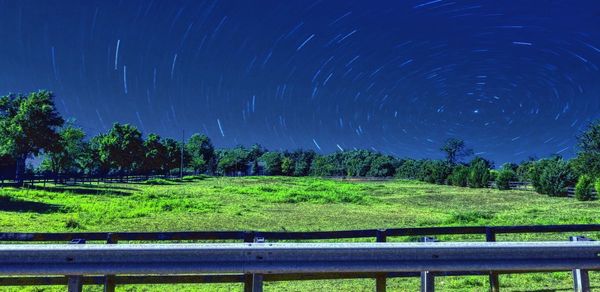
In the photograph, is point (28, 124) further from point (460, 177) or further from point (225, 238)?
point (460, 177)

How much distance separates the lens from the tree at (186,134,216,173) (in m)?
173

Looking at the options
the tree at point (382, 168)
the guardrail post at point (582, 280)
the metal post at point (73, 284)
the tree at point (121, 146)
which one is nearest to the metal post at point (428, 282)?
the guardrail post at point (582, 280)

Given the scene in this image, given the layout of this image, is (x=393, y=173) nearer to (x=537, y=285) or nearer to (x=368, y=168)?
(x=368, y=168)

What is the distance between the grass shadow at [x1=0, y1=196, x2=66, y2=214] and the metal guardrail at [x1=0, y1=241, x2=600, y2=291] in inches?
1027

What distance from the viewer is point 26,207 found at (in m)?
29.2

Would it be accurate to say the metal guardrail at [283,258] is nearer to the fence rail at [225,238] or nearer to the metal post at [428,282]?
the fence rail at [225,238]

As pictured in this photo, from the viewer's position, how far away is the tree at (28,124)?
49.0 meters

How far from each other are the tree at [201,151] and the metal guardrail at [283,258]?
16556cm

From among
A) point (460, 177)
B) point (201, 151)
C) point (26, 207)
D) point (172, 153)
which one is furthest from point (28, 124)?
point (201, 151)

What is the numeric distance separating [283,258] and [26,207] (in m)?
30.2

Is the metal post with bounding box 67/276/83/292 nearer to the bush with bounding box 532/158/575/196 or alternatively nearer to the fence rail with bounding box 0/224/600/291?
the fence rail with bounding box 0/224/600/291

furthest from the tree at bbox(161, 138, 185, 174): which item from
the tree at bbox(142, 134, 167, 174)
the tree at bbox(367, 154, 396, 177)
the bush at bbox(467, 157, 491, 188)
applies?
the tree at bbox(367, 154, 396, 177)

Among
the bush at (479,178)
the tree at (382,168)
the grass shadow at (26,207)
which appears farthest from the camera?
the tree at (382,168)

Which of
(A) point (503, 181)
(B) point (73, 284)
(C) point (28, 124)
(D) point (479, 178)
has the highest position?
(C) point (28, 124)
